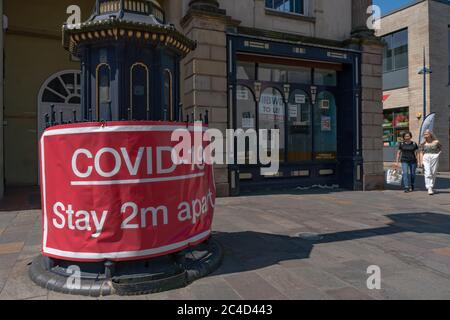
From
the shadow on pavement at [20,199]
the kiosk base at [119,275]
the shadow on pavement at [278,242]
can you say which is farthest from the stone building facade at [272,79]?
the kiosk base at [119,275]

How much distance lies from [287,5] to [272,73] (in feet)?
7.39

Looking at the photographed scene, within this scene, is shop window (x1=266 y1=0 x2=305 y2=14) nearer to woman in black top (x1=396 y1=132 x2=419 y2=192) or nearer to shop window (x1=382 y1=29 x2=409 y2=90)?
woman in black top (x1=396 y1=132 x2=419 y2=192)

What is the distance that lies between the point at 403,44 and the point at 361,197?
1662cm

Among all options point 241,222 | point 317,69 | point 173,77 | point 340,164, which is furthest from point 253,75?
point 173,77

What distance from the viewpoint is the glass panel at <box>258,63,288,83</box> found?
10734 mm

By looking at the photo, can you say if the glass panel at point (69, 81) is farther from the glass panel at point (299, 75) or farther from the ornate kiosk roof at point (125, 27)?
the ornate kiosk roof at point (125, 27)

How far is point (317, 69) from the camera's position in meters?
11.6

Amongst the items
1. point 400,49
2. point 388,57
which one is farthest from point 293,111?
point 388,57

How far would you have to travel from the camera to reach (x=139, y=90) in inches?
171

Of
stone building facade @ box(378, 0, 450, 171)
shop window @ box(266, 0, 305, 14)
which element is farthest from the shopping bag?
stone building facade @ box(378, 0, 450, 171)

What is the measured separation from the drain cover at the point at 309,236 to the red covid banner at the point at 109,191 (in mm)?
2392

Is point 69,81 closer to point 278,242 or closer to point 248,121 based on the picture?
point 248,121

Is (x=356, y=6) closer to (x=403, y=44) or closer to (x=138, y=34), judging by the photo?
(x=138, y=34)

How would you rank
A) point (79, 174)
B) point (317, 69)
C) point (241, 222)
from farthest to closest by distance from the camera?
point (317, 69), point (241, 222), point (79, 174)
